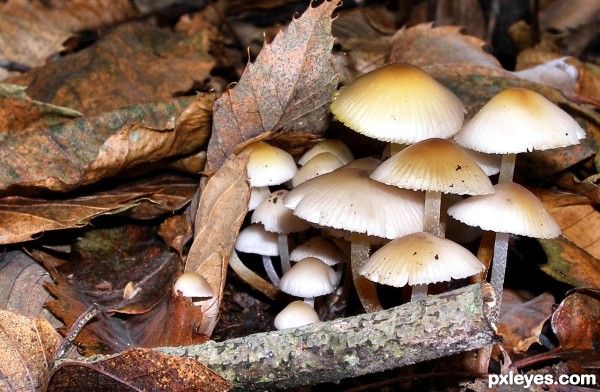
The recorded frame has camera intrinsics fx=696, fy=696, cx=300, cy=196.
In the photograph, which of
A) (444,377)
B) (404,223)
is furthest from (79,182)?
(444,377)

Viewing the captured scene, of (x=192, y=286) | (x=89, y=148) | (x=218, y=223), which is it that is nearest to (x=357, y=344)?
(x=192, y=286)

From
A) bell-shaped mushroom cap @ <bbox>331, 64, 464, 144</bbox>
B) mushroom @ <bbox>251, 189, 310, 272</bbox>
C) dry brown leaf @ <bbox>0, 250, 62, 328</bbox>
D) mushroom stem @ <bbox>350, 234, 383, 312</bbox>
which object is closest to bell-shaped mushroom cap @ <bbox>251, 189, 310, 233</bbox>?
mushroom @ <bbox>251, 189, 310, 272</bbox>

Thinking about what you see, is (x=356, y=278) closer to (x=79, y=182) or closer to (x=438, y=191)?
(x=438, y=191)

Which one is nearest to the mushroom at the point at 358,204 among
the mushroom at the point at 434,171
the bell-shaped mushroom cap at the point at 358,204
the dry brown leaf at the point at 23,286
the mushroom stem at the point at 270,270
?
the bell-shaped mushroom cap at the point at 358,204

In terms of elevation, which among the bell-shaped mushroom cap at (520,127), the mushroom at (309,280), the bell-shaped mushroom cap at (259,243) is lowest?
the bell-shaped mushroom cap at (259,243)

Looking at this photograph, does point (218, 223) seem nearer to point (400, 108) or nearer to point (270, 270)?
point (270, 270)

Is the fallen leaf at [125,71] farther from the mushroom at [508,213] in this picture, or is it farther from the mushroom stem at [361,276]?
the mushroom at [508,213]
